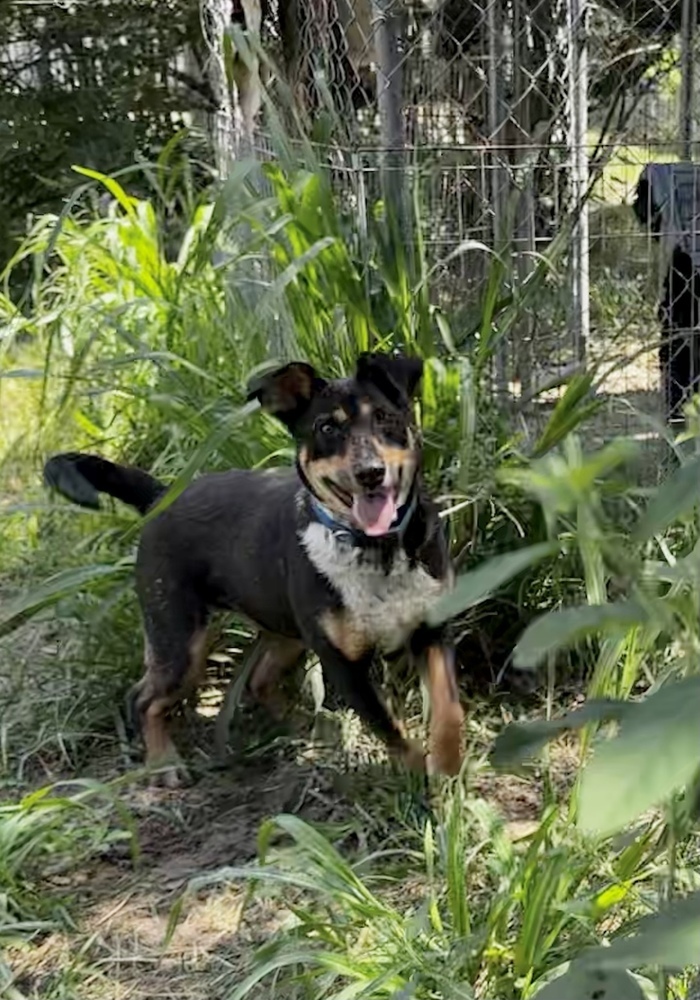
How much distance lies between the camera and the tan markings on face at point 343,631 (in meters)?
2.62

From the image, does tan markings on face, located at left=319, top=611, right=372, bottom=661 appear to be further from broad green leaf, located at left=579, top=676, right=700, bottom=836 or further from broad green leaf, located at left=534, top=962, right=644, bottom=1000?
broad green leaf, located at left=579, top=676, right=700, bottom=836

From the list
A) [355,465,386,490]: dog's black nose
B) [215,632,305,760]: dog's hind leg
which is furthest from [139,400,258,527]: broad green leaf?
[215,632,305,760]: dog's hind leg

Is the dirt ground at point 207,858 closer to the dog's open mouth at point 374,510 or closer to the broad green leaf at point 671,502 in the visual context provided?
the dog's open mouth at point 374,510

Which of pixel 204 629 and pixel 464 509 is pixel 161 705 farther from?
pixel 464 509

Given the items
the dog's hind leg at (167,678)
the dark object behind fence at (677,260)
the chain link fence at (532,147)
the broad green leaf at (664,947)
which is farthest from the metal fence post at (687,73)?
the broad green leaf at (664,947)

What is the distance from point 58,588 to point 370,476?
0.95m

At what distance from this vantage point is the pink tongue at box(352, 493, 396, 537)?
255 centimetres

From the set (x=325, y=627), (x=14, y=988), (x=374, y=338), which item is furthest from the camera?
(x=374, y=338)

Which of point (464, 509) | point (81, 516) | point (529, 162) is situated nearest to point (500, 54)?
point (529, 162)

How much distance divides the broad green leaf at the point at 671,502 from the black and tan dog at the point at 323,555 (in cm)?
176

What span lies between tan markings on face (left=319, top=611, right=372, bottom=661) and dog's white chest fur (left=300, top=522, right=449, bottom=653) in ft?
0.03

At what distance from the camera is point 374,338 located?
310 cm

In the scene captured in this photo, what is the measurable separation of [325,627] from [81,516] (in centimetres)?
128

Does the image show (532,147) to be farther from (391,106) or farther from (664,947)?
(664,947)
